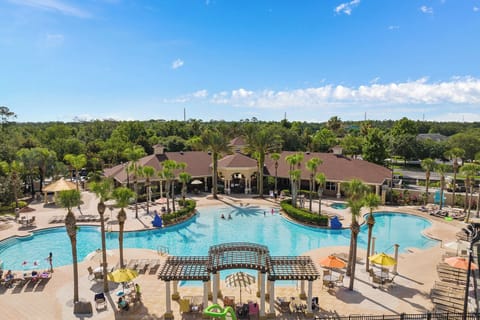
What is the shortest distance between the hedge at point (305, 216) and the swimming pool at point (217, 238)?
0.75m

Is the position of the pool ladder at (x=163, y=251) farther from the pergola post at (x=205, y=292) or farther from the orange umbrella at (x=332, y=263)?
the orange umbrella at (x=332, y=263)

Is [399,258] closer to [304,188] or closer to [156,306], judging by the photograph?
[156,306]

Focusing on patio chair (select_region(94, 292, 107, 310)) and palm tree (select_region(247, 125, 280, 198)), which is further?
palm tree (select_region(247, 125, 280, 198))

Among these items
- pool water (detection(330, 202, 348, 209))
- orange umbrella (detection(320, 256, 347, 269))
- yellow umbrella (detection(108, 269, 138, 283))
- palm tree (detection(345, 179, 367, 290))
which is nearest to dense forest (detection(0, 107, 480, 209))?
pool water (detection(330, 202, 348, 209))

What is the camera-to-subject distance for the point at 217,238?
97.9 feet

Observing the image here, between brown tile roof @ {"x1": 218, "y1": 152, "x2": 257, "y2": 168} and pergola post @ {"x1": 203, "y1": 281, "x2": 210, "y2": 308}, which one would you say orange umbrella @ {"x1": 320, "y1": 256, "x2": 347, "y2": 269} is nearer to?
pergola post @ {"x1": 203, "y1": 281, "x2": 210, "y2": 308}

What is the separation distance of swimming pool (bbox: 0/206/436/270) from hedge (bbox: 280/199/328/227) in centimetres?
75

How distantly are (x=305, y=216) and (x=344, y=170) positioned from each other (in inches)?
564

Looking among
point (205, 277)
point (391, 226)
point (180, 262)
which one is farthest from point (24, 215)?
point (391, 226)

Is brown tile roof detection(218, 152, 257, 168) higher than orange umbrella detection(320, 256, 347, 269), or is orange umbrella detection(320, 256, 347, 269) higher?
brown tile roof detection(218, 152, 257, 168)

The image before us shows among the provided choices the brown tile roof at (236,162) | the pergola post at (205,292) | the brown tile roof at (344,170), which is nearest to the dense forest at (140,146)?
the brown tile roof at (236,162)

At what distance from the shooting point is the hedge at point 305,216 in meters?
32.0

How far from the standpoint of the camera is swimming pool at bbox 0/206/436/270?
26.9 m

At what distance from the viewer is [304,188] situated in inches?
1841
